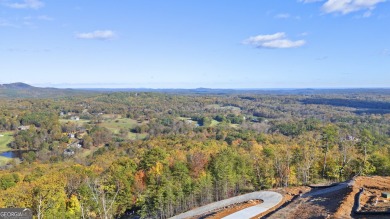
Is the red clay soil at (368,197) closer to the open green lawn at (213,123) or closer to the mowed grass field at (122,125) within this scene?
the mowed grass field at (122,125)

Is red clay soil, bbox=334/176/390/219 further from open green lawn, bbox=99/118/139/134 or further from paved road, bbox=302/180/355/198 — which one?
open green lawn, bbox=99/118/139/134

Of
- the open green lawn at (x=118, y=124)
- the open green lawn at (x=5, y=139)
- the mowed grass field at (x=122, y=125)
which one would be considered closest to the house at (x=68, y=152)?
the open green lawn at (x=5, y=139)

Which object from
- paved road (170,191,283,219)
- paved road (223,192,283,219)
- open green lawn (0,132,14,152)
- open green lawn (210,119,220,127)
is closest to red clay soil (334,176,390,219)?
paved road (223,192,283,219)

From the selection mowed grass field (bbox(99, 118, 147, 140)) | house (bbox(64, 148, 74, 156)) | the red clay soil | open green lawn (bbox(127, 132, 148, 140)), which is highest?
the red clay soil

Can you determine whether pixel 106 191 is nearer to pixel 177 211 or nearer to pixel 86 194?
pixel 86 194

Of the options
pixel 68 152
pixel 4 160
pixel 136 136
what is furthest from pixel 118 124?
pixel 4 160

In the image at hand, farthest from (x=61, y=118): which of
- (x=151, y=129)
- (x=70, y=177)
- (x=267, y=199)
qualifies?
(x=267, y=199)

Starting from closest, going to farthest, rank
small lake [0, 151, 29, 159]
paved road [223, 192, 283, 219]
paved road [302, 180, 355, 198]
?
paved road [223, 192, 283, 219]
paved road [302, 180, 355, 198]
small lake [0, 151, 29, 159]
